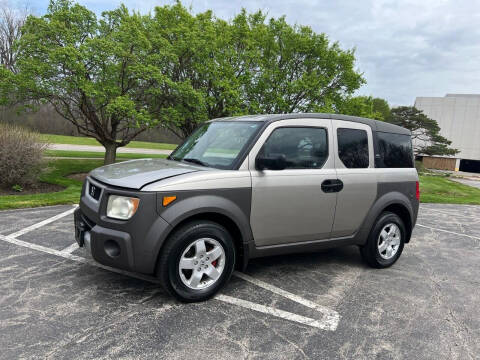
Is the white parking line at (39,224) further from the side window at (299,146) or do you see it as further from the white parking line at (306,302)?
the side window at (299,146)

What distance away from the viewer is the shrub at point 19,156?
366 inches

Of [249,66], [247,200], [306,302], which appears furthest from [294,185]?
[249,66]

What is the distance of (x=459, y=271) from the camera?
193 inches

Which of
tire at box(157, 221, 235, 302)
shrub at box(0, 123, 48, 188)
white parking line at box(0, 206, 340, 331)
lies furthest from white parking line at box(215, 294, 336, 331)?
shrub at box(0, 123, 48, 188)

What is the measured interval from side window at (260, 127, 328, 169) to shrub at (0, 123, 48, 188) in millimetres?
8496

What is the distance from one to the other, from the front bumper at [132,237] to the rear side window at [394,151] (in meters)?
3.01

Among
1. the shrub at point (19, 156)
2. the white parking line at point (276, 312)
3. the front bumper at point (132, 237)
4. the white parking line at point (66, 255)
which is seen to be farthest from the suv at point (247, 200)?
the shrub at point (19, 156)

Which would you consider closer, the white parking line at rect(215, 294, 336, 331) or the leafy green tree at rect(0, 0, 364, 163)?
the white parking line at rect(215, 294, 336, 331)

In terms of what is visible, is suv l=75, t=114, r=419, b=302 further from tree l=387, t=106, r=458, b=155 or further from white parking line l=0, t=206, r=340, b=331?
tree l=387, t=106, r=458, b=155

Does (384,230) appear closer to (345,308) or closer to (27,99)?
(345,308)

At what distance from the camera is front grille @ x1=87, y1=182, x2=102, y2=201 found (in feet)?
11.2

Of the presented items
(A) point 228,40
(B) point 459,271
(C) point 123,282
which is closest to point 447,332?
(B) point 459,271

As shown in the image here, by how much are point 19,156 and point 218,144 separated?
7.93 meters

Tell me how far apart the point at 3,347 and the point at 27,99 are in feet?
43.7
